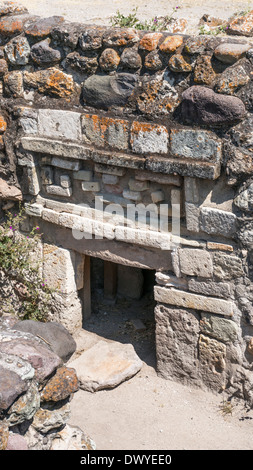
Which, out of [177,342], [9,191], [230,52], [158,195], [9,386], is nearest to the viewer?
[9,386]

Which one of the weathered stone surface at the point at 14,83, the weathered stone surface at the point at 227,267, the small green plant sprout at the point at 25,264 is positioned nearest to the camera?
the weathered stone surface at the point at 227,267

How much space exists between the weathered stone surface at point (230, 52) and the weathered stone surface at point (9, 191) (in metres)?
2.47

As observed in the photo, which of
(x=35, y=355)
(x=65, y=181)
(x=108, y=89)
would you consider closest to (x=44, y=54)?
(x=108, y=89)

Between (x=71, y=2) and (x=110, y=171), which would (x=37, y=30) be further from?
(x=71, y=2)

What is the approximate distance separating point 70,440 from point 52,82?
309 centimetres

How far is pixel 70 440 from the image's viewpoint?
3.78 metres

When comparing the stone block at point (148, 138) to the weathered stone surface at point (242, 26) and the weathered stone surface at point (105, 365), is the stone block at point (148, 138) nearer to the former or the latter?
the weathered stone surface at point (242, 26)

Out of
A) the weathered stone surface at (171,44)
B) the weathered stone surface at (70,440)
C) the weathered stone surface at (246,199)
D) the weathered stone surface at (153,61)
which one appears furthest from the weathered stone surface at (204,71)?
the weathered stone surface at (70,440)

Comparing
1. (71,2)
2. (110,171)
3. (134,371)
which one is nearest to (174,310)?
(134,371)

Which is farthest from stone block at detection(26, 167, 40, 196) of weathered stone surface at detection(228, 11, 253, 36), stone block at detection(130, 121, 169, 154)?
weathered stone surface at detection(228, 11, 253, 36)

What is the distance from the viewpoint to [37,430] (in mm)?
3545

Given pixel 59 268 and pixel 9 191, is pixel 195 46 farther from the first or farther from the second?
pixel 59 268

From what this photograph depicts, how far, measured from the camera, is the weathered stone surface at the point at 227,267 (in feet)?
15.7

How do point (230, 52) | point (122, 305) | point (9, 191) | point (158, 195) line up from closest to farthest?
1. point (230, 52)
2. point (158, 195)
3. point (9, 191)
4. point (122, 305)
